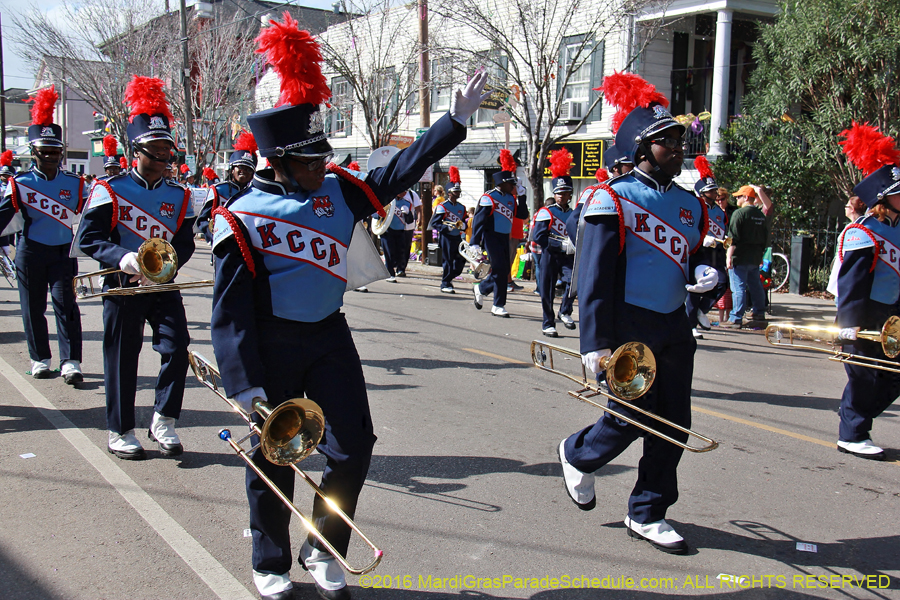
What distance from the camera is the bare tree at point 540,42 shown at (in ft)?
53.2

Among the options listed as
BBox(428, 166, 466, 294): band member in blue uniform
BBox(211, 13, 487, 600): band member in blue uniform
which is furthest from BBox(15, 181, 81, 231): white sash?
BBox(428, 166, 466, 294): band member in blue uniform

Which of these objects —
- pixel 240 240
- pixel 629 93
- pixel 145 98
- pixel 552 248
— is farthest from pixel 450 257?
pixel 240 240

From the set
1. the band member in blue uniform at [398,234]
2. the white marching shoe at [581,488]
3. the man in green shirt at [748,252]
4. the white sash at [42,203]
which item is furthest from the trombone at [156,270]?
the band member in blue uniform at [398,234]

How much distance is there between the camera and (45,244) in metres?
7.07

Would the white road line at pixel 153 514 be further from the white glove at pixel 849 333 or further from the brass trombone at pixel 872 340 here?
the white glove at pixel 849 333

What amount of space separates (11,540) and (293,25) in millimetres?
2844

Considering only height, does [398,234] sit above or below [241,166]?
below

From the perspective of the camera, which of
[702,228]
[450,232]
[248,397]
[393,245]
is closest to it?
[248,397]

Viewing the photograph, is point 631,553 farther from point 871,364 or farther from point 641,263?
point 871,364

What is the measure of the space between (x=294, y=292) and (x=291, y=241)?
0.21 metres

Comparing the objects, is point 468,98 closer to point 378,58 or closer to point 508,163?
point 508,163

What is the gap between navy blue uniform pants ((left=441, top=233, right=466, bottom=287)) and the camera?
14789 mm

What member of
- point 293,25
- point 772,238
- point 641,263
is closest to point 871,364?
point 641,263

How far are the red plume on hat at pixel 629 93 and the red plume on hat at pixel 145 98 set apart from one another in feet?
9.55
